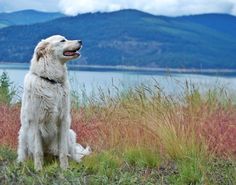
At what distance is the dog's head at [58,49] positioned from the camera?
604 centimetres

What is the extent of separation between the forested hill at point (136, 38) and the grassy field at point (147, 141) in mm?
10356

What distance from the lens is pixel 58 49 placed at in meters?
6.08

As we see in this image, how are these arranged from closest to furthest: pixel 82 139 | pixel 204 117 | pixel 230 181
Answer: pixel 230 181 < pixel 204 117 < pixel 82 139

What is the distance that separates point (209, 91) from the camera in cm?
874

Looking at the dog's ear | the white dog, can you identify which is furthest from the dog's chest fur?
the dog's ear

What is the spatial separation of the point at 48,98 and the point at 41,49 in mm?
516

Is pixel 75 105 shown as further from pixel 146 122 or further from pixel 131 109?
pixel 146 122

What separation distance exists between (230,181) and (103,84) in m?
5.29

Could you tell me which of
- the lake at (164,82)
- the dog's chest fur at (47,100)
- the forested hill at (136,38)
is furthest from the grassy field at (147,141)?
the forested hill at (136,38)

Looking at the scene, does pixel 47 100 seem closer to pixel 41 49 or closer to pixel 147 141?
pixel 41 49

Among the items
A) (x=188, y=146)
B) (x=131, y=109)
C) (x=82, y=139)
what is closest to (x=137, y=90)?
(x=131, y=109)

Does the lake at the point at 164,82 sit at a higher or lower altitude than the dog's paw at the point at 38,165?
higher

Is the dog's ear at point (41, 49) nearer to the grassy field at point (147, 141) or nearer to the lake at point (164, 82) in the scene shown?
the grassy field at point (147, 141)

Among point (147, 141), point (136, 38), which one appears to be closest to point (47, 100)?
point (147, 141)
